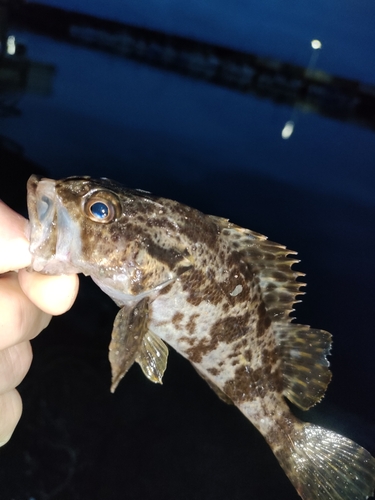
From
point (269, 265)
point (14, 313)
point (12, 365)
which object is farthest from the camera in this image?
point (269, 265)

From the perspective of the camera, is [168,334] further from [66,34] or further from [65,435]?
[66,34]

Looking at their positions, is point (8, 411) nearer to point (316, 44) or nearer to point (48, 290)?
point (48, 290)

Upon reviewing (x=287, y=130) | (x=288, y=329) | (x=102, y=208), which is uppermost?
(x=102, y=208)

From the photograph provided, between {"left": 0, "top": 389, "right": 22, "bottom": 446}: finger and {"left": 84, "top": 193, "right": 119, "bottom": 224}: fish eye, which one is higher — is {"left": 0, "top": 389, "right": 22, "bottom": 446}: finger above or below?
below

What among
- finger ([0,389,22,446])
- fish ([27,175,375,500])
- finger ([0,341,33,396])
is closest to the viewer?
fish ([27,175,375,500])

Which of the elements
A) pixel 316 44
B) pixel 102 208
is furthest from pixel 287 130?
pixel 316 44

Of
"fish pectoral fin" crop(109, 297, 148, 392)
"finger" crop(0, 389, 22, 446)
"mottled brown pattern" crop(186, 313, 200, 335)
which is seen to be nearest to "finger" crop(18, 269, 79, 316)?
"fish pectoral fin" crop(109, 297, 148, 392)

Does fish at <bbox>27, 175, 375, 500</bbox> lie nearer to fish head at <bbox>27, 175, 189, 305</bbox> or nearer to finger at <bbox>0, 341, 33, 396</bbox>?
fish head at <bbox>27, 175, 189, 305</bbox>
